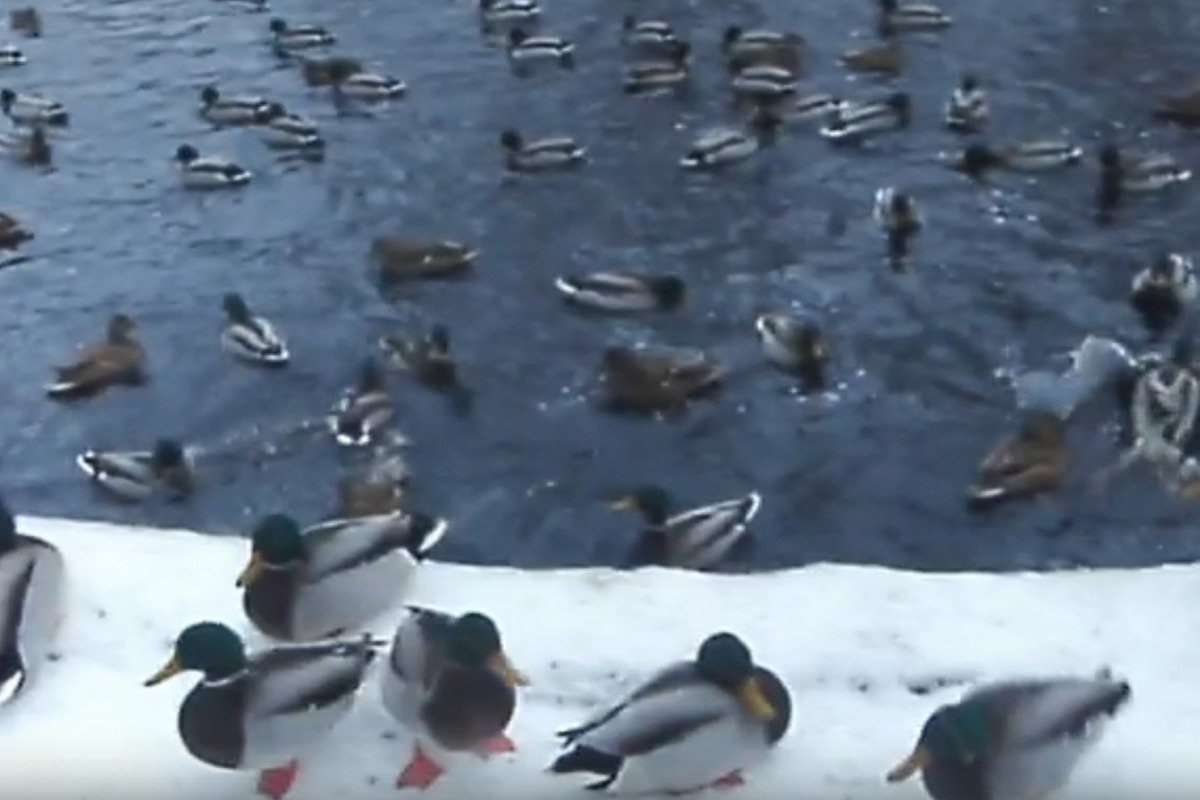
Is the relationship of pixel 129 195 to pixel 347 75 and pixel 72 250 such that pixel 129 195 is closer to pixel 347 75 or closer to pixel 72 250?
pixel 72 250

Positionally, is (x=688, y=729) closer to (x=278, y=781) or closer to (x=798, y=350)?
(x=278, y=781)

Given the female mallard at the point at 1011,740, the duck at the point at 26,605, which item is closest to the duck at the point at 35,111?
the duck at the point at 26,605

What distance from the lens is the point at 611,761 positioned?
5785 mm

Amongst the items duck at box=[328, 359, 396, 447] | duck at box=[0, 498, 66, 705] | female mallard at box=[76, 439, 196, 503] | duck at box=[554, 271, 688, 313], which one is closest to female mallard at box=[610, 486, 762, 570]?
duck at box=[328, 359, 396, 447]

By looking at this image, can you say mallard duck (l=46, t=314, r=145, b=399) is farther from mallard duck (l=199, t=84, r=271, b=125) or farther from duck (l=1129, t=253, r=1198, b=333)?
duck (l=1129, t=253, r=1198, b=333)

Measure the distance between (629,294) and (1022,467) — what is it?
3.09 meters

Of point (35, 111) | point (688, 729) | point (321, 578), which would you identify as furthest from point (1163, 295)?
point (35, 111)

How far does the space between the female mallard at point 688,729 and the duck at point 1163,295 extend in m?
7.57

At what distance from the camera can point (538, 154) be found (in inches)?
607

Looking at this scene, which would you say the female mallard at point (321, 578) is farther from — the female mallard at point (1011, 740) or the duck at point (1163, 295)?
the duck at point (1163, 295)

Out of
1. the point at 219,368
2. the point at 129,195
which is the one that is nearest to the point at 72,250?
the point at 129,195

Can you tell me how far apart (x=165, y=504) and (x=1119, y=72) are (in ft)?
30.4

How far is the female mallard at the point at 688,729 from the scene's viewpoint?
5.78 meters

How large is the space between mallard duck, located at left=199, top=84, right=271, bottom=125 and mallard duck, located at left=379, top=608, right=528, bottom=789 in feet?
35.7
